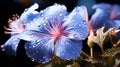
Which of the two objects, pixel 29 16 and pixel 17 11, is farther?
pixel 17 11

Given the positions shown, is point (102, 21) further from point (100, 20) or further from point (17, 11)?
point (17, 11)

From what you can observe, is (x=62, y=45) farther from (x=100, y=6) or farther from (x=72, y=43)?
(x=100, y=6)

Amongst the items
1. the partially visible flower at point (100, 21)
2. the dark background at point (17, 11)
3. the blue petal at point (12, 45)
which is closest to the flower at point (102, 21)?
the partially visible flower at point (100, 21)

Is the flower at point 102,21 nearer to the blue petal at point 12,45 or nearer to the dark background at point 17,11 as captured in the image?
the blue petal at point 12,45

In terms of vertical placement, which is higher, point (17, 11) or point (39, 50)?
point (17, 11)

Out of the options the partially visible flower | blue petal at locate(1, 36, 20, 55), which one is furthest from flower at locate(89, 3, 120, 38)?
blue petal at locate(1, 36, 20, 55)

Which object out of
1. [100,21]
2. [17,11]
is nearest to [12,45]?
[100,21]

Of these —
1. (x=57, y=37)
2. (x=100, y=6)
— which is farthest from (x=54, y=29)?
(x=100, y=6)
